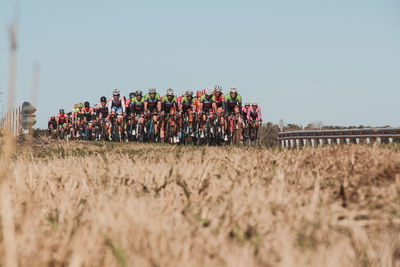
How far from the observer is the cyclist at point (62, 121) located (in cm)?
4316

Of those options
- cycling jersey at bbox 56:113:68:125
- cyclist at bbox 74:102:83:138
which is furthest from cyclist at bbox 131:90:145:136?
cycling jersey at bbox 56:113:68:125

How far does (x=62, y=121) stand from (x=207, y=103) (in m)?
22.9

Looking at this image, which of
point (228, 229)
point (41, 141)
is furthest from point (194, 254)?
point (41, 141)

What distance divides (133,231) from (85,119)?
34261 mm

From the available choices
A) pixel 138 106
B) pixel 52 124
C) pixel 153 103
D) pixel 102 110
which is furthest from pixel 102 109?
pixel 52 124

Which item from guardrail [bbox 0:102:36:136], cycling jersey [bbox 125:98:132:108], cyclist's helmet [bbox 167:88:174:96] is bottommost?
guardrail [bbox 0:102:36:136]

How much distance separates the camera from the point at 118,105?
92.2 feet

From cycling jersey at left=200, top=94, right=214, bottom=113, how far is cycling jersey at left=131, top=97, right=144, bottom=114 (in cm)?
408

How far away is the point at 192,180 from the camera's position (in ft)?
15.2

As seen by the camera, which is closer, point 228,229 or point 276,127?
point 228,229

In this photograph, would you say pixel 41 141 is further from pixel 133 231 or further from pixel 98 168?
pixel 133 231

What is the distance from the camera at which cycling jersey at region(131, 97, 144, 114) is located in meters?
27.0

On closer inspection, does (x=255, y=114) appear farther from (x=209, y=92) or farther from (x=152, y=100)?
(x=152, y=100)

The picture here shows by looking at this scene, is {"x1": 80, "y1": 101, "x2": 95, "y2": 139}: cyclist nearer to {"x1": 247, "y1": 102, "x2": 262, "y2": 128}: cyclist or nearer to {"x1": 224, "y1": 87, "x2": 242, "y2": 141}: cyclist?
{"x1": 247, "y1": 102, "x2": 262, "y2": 128}: cyclist
